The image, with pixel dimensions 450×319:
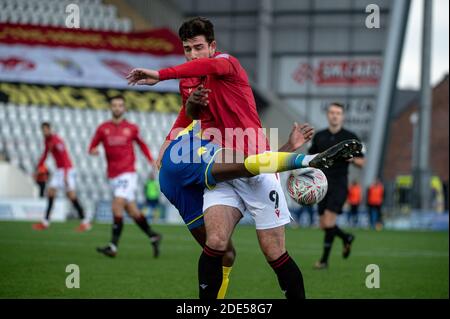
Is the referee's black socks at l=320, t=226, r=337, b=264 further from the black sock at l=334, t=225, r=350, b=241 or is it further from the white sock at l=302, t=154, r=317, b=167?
the white sock at l=302, t=154, r=317, b=167

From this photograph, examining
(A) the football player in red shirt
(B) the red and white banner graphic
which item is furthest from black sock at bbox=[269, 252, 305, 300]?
(B) the red and white banner graphic

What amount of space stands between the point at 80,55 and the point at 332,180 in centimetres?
2439

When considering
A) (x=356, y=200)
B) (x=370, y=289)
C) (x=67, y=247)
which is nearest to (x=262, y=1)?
(x=356, y=200)

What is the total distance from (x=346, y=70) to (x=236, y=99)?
3555 centimetres

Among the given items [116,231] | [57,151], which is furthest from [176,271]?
[57,151]

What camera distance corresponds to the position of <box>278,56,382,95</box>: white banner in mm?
40969

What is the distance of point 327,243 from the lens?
12227 millimetres

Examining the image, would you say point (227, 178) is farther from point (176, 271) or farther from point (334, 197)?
point (334, 197)

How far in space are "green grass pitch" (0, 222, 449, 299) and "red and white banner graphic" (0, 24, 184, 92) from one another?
16.8 metres

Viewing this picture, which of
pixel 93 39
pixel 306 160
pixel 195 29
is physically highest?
pixel 93 39

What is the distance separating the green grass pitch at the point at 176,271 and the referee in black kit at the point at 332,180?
0.39m

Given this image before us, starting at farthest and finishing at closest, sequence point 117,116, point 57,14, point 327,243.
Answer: point 57,14
point 117,116
point 327,243

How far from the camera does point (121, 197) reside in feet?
42.9

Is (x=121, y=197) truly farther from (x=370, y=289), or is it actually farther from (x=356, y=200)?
(x=356, y=200)
